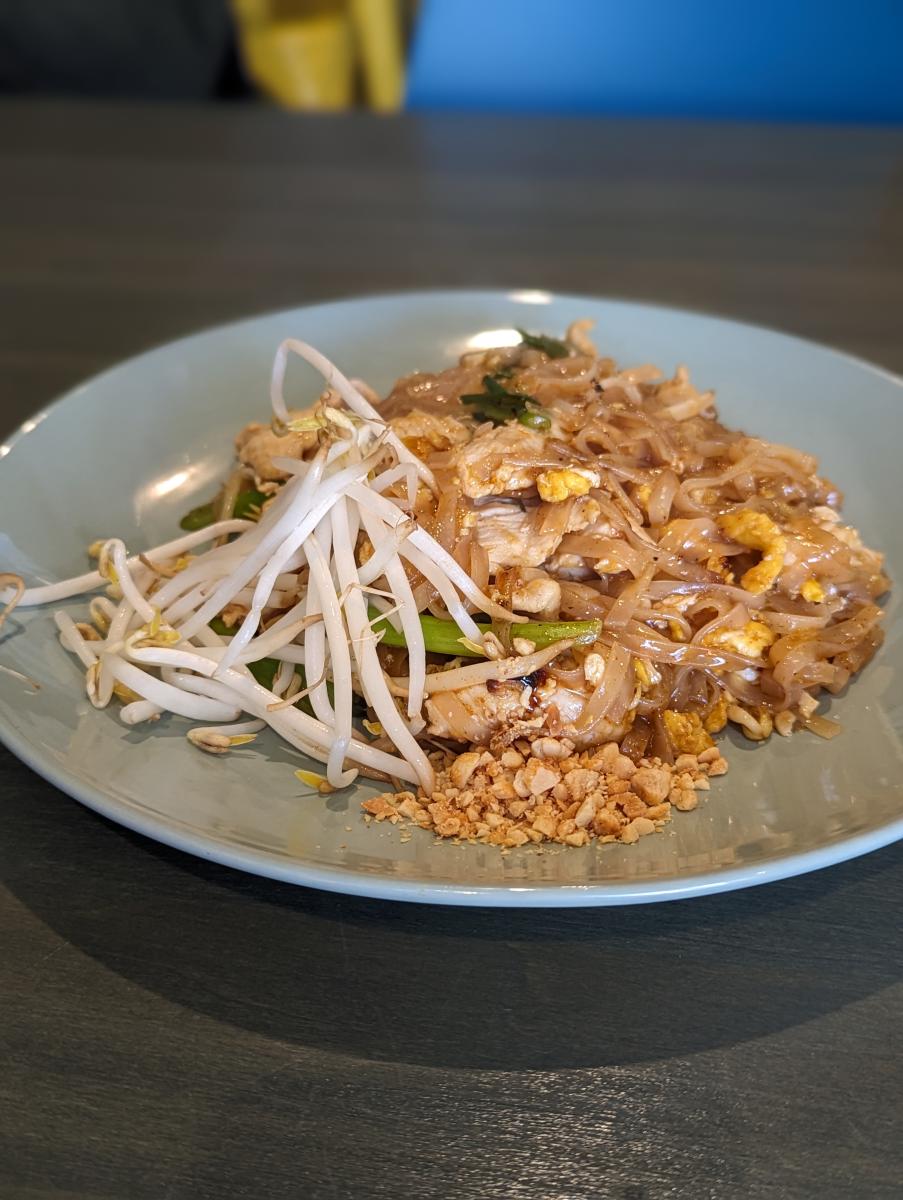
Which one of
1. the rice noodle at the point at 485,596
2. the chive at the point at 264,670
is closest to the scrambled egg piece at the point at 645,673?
the rice noodle at the point at 485,596

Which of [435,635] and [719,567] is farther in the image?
[719,567]

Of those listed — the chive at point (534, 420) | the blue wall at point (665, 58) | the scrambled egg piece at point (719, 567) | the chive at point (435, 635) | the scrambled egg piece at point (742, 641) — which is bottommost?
the scrambled egg piece at point (742, 641)

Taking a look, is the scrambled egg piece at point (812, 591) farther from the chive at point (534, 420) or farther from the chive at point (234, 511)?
the chive at point (234, 511)

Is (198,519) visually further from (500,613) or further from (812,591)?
(812,591)

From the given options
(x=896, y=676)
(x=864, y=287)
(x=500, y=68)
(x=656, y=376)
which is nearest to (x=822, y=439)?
(x=656, y=376)

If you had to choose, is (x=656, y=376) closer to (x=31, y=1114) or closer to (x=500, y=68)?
(x=31, y=1114)

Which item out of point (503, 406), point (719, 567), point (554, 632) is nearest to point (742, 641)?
point (719, 567)

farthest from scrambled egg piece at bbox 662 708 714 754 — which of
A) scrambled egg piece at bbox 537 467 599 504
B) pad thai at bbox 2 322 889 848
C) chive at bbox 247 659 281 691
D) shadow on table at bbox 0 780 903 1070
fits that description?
chive at bbox 247 659 281 691
